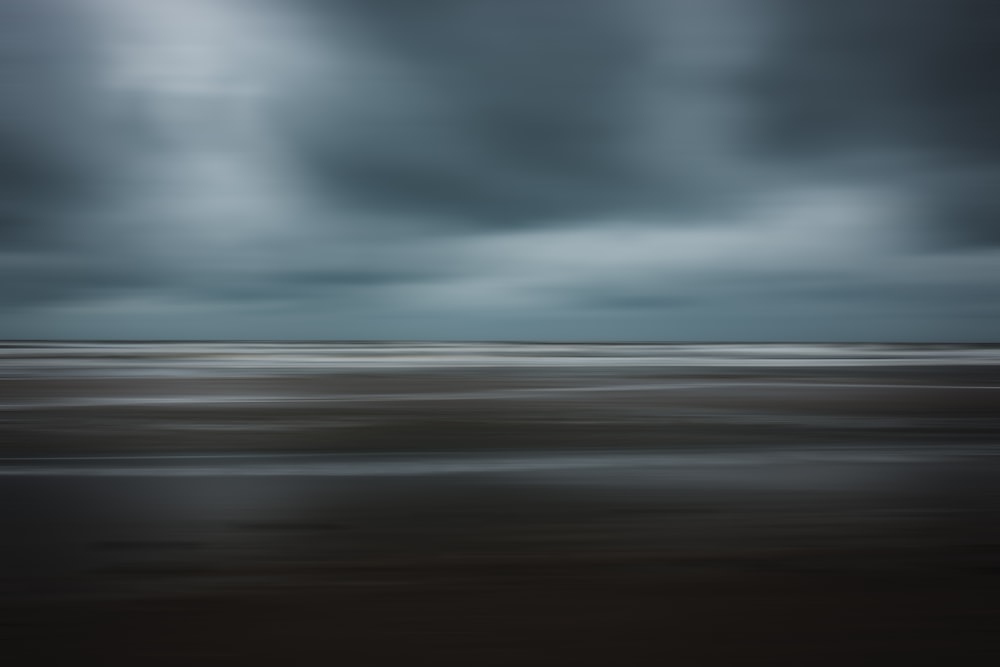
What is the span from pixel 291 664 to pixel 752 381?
2334cm

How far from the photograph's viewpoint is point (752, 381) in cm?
2494

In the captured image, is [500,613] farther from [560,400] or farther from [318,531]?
[560,400]

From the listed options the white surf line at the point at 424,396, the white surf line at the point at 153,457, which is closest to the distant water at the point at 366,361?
the white surf line at the point at 424,396

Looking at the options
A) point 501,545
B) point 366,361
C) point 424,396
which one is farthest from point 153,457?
point 366,361

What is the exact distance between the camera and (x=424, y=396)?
18.7 m

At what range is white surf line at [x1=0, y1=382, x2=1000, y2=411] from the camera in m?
16.7

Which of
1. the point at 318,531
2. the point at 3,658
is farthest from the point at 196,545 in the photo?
the point at 3,658

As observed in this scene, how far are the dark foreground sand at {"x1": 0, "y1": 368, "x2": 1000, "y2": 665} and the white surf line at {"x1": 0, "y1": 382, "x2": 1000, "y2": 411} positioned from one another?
449 cm

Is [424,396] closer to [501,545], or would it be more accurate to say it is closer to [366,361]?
[501,545]

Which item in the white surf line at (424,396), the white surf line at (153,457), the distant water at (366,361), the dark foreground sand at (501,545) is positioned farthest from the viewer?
the distant water at (366,361)

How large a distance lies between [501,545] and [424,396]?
13292 millimetres

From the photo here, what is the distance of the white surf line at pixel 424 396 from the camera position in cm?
1669

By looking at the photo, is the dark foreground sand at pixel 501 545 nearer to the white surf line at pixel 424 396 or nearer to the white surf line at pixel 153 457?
the white surf line at pixel 153 457

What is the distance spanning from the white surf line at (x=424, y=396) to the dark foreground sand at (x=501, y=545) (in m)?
4.49
